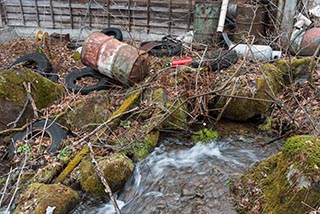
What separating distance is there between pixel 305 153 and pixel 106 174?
8.04 feet

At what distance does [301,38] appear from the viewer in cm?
779

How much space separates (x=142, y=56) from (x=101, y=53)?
2.77 feet

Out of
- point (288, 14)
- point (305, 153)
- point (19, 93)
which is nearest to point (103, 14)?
point (19, 93)

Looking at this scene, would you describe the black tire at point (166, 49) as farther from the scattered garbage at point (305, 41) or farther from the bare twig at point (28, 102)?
the bare twig at point (28, 102)

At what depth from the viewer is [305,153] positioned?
3426mm

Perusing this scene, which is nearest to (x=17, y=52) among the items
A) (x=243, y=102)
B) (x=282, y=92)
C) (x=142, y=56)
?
(x=142, y=56)

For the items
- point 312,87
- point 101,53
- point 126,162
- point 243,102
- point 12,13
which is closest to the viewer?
point 126,162

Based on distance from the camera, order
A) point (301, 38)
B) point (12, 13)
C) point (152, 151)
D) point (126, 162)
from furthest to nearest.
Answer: point (12, 13), point (301, 38), point (152, 151), point (126, 162)

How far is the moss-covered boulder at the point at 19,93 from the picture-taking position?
5.54 meters

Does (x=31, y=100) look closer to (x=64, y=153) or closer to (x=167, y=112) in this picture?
(x=64, y=153)

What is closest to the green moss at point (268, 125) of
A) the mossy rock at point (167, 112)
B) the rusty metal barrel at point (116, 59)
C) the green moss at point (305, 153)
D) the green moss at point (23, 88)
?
the mossy rock at point (167, 112)

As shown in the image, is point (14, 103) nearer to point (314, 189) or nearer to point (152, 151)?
point (152, 151)

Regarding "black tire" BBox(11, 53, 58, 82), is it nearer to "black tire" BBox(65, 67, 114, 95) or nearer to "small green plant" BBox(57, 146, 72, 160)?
"black tire" BBox(65, 67, 114, 95)

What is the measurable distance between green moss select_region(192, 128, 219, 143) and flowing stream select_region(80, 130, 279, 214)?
0.28 feet
